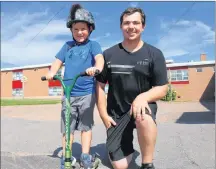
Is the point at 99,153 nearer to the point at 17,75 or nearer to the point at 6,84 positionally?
the point at 17,75

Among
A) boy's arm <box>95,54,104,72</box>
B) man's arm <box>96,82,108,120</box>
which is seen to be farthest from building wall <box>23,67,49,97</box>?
man's arm <box>96,82,108,120</box>

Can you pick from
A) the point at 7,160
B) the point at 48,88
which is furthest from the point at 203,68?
the point at 7,160

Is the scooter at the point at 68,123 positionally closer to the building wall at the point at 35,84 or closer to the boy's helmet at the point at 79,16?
the boy's helmet at the point at 79,16

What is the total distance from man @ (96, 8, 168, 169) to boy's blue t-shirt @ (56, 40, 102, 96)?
41cm

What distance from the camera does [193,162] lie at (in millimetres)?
4074

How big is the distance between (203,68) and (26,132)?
28707mm

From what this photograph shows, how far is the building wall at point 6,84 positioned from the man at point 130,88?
162ft

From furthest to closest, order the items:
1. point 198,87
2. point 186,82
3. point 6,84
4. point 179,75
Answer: point 6,84 → point 179,75 → point 186,82 → point 198,87

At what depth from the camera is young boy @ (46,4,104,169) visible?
3863mm

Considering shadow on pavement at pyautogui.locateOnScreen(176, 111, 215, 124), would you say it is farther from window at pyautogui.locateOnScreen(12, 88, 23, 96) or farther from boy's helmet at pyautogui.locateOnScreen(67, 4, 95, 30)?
window at pyautogui.locateOnScreen(12, 88, 23, 96)

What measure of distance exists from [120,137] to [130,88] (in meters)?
0.56

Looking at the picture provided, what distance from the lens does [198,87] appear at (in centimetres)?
3316

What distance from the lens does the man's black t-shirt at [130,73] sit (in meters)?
3.31

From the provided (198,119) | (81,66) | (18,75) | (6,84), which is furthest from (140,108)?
(6,84)
